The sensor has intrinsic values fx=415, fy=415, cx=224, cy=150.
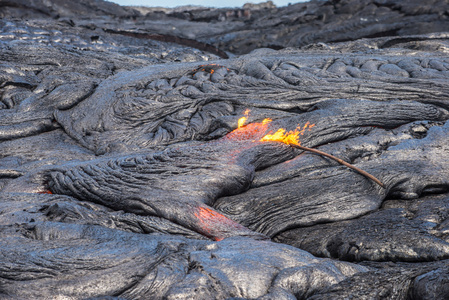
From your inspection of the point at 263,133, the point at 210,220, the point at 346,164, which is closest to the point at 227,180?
the point at 210,220

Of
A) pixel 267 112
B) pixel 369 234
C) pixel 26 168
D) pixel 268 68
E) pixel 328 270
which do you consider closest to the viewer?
pixel 328 270

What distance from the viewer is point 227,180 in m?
4.05

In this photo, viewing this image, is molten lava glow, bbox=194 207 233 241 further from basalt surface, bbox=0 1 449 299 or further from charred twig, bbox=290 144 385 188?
charred twig, bbox=290 144 385 188

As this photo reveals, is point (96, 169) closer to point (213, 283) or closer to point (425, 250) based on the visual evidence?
point (213, 283)

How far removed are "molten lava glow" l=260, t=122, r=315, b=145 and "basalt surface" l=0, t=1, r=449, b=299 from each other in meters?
0.05

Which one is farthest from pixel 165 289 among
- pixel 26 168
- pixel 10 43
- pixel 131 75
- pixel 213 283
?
pixel 10 43

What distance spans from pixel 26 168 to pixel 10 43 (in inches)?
182

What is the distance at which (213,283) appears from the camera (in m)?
2.69

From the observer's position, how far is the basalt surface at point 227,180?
2.78 metres

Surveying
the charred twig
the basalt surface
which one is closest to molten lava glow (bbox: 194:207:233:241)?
the basalt surface

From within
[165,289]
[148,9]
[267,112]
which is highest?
[148,9]

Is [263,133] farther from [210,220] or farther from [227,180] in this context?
[210,220]

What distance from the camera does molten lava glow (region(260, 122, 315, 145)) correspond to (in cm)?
463

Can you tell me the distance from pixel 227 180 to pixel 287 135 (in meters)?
1.04
